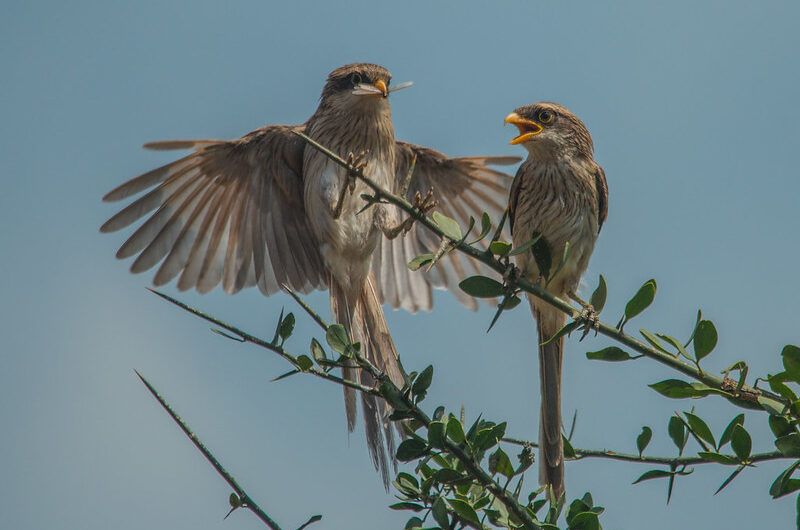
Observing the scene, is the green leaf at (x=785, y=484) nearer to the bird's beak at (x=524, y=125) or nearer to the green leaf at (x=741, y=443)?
the green leaf at (x=741, y=443)

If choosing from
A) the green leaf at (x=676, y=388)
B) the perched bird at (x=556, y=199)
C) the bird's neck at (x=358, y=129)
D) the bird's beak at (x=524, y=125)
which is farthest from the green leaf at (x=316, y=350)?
the bird's neck at (x=358, y=129)

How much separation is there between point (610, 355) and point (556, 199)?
7.20 feet

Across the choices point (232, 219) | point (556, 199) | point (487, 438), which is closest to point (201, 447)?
point (487, 438)

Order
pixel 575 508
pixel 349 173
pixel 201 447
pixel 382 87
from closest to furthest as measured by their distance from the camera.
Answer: pixel 201 447
pixel 575 508
pixel 349 173
pixel 382 87

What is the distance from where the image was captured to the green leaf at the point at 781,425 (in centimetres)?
202

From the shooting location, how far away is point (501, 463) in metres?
2.42

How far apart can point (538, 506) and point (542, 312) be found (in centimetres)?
224

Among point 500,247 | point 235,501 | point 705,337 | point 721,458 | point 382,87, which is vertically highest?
point 382,87

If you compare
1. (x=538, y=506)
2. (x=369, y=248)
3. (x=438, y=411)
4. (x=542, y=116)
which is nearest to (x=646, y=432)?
(x=538, y=506)

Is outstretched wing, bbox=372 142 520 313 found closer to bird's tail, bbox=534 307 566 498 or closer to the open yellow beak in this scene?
the open yellow beak

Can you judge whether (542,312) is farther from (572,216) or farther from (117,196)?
(117,196)

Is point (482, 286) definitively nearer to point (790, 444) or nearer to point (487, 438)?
point (487, 438)

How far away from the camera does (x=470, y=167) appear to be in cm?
683

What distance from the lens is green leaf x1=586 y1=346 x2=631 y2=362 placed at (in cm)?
216
